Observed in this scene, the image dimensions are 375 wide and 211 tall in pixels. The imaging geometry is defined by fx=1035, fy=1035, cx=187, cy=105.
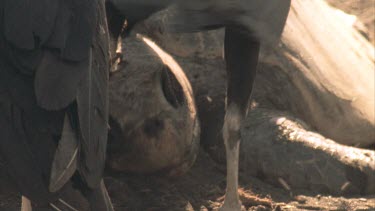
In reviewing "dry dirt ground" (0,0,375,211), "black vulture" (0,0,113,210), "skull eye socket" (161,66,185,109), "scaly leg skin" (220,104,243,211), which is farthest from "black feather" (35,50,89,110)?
"skull eye socket" (161,66,185,109)

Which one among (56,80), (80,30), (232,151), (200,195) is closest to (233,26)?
(232,151)

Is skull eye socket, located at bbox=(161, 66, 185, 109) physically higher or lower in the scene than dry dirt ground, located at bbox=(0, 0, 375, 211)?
higher

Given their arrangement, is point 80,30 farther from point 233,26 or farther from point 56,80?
point 233,26

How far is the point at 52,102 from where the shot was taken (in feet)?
11.0

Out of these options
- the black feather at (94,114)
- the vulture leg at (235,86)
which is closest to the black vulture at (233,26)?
the vulture leg at (235,86)

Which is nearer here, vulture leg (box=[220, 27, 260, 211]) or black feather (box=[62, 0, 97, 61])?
black feather (box=[62, 0, 97, 61])

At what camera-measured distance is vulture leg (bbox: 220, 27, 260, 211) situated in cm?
533

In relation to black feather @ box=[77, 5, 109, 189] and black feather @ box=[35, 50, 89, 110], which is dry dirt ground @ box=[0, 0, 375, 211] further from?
black feather @ box=[35, 50, 89, 110]

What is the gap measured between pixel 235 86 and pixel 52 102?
219 centimetres

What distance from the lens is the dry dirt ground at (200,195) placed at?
220 inches

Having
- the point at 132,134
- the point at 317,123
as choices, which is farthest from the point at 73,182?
the point at 317,123

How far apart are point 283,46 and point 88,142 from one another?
3.66m

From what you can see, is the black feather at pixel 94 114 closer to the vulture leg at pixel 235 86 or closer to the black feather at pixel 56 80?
the black feather at pixel 56 80

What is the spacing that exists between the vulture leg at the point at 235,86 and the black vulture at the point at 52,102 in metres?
1.73
